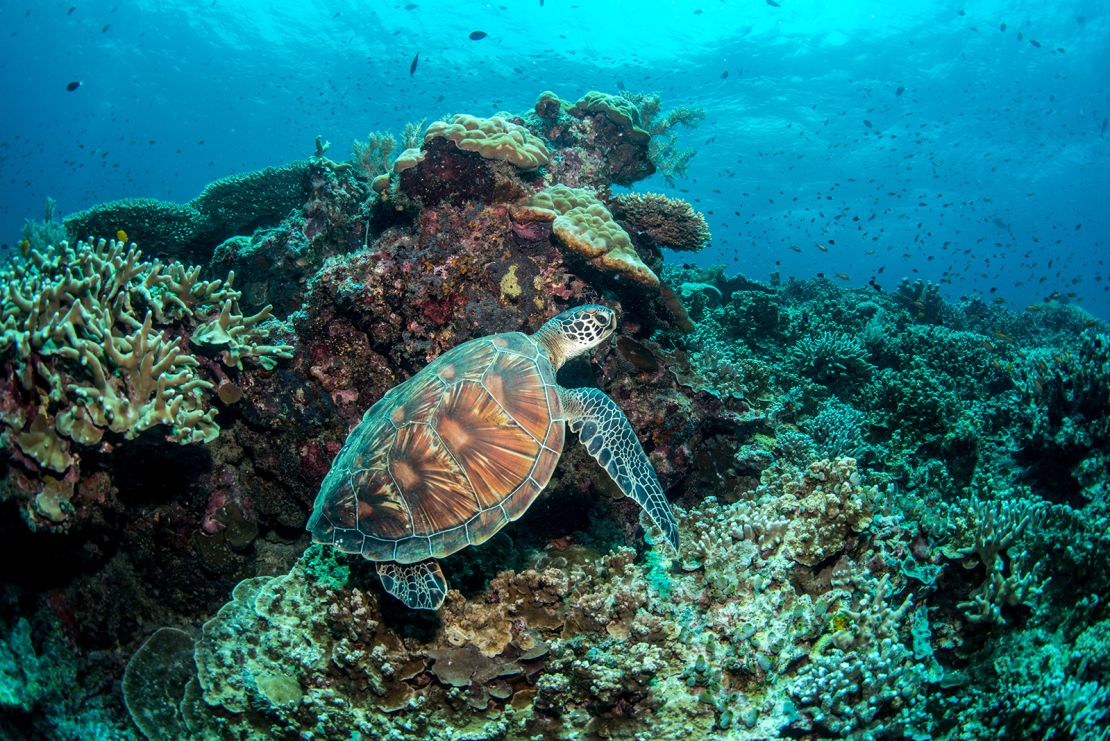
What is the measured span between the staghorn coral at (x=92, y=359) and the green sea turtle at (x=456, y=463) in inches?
55.9

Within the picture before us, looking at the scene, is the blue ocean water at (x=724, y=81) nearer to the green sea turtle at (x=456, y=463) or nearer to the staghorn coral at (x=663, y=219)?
the staghorn coral at (x=663, y=219)

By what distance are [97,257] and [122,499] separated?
203 cm

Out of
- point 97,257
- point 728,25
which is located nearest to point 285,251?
point 97,257

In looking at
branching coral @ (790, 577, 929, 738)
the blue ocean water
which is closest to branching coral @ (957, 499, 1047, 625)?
branching coral @ (790, 577, 929, 738)

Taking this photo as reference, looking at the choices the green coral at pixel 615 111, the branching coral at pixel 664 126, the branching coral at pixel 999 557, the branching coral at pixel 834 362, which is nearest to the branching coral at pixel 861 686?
the branching coral at pixel 999 557

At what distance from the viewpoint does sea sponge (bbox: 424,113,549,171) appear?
538 cm

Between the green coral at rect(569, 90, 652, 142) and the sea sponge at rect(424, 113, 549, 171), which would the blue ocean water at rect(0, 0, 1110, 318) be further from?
the sea sponge at rect(424, 113, 549, 171)

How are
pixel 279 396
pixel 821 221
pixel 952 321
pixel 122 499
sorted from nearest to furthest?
pixel 122 499 → pixel 279 396 → pixel 952 321 → pixel 821 221

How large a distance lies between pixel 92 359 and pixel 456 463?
2.57 m

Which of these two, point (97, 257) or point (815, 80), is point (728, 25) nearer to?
point (815, 80)

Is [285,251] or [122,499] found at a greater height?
[285,251]

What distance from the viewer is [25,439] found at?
9.98 feet

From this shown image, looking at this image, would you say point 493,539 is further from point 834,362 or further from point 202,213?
point 202,213

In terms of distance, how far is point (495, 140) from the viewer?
5426 millimetres
